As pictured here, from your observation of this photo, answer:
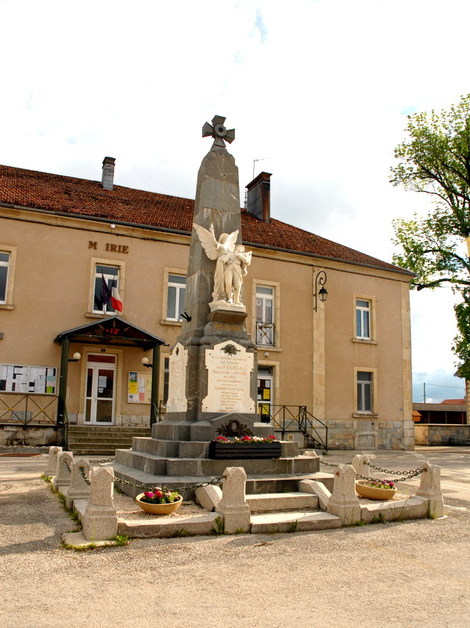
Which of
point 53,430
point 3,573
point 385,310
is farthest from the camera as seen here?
point 385,310

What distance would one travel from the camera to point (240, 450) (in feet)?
28.7

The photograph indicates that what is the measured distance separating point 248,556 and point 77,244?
15.3 meters

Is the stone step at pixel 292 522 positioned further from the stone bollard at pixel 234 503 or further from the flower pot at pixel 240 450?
the flower pot at pixel 240 450

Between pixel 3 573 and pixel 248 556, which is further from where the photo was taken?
pixel 248 556

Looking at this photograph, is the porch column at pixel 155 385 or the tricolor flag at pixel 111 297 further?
the tricolor flag at pixel 111 297

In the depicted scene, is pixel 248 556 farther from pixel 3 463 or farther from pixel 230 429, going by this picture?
pixel 3 463

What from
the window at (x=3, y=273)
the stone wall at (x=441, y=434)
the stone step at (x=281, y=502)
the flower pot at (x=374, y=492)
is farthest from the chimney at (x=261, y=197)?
the stone step at (x=281, y=502)

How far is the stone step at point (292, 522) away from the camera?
269 inches

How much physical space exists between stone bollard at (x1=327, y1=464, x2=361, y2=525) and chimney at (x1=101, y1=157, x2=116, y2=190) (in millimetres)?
18080

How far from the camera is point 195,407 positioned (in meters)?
9.76

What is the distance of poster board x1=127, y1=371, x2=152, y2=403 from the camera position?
19.3 metres

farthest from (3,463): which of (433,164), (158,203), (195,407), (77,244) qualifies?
(433,164)

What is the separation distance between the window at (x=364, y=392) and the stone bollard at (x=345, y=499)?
16.2 meters

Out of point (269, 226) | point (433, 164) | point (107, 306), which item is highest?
point (433, 164)
